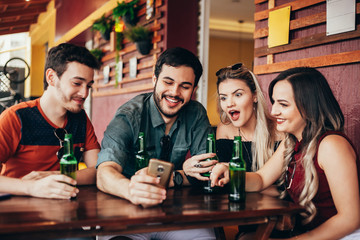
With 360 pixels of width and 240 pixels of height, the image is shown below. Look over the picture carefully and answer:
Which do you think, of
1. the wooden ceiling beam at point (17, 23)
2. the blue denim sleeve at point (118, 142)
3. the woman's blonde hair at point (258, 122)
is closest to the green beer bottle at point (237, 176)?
the blue denim sleeve at point (118, 142)

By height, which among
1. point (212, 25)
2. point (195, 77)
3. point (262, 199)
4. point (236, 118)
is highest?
point (212, 25)

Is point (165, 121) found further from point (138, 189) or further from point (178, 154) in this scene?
point (138, 189)

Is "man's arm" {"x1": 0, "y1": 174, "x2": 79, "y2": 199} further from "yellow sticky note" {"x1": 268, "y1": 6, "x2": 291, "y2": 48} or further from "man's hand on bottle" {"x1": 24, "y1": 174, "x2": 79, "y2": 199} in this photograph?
"yellow sticky note" {"x1": 268, "y1": 6, "x2": 291, "y2": 48}

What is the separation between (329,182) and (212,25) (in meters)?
8.97

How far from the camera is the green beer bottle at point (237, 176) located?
A: 137 cm

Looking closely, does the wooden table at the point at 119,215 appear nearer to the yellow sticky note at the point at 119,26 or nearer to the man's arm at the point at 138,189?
the man's arm at the point at 138,189

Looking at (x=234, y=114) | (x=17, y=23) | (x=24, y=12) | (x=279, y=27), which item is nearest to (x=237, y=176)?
(x=234, y=114)

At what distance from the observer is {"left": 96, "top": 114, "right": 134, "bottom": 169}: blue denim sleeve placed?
5.43 feet

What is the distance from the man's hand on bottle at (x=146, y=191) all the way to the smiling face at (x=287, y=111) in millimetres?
724

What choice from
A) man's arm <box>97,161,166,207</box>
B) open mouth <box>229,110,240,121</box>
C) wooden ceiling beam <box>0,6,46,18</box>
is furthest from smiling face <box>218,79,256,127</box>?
wooden ceiling beam <box>0,6,46,18</box>

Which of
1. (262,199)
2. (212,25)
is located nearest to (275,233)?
(262,199)

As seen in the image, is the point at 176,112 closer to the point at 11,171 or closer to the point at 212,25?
the point at 11,171

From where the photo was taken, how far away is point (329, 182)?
1.44 metres

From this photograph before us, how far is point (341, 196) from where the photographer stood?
1399 millimetres
